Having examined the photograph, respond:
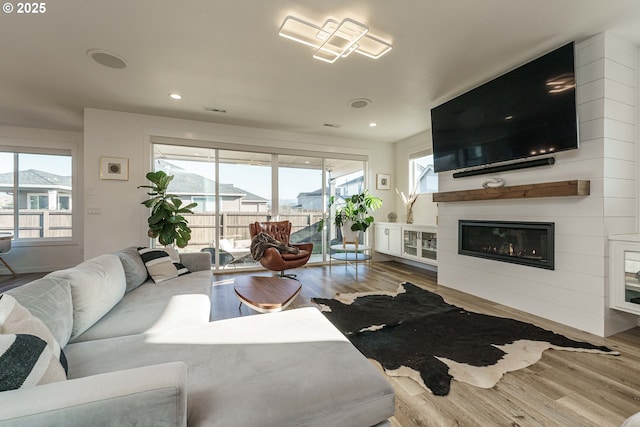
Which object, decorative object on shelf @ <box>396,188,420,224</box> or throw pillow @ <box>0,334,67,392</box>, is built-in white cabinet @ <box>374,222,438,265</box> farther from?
throw pillow @ <box>0,334,67,392</box>

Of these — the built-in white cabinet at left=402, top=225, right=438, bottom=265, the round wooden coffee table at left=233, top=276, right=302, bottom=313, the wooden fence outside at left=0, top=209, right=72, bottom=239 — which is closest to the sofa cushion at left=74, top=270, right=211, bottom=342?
the round wooden coffee table at left=233, top=276, right=302, bottom=313

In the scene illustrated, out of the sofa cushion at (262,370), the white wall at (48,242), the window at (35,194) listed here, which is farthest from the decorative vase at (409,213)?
the window at (35,194)

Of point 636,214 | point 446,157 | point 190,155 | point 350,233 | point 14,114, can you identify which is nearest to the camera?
point 636,214

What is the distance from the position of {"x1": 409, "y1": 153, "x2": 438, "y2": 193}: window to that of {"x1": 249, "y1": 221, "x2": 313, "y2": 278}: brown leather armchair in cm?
243

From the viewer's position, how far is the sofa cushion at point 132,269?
2.08 m

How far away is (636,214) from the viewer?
7.80 feet

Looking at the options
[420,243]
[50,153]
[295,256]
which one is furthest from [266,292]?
[50,153]

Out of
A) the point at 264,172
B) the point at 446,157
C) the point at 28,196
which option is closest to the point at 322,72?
the point at 446,157

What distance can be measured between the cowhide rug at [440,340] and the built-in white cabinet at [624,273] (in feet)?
1.44

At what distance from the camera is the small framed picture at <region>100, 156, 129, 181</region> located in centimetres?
381

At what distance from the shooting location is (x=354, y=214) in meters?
4.88

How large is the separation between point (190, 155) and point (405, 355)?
13.7 ft

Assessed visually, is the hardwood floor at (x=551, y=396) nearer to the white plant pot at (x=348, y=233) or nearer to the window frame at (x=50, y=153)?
the white plant pot at (x=348, y=233)

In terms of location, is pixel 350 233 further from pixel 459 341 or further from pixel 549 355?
pixel 549 355
